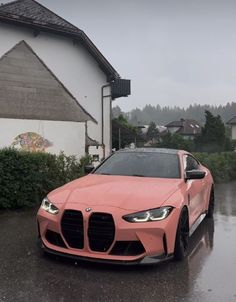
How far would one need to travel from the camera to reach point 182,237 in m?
6.22

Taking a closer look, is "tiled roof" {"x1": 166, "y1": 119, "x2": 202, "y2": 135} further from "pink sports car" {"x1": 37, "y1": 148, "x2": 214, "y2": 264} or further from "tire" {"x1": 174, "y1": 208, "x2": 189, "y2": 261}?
"pink sports car" {"x1": 37, "y1": 148, "x2": 214, "y2": 264}

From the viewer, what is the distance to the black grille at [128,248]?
5461 mm

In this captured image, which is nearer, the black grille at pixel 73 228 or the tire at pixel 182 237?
the black grille at pixel 73 228

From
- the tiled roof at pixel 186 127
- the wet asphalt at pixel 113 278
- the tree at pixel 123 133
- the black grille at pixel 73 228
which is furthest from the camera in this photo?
the tiled roof at pixel 186 127

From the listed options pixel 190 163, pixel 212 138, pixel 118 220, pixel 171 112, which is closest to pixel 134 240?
pixel 118 220

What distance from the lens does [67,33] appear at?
19656 mm

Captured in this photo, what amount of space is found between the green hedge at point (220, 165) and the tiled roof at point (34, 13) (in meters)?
7.69

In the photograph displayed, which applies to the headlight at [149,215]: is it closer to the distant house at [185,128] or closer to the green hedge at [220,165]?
the green hedge at [220,165]

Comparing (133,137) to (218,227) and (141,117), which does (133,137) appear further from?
(141,117)

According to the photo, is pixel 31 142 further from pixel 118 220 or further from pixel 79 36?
pixel 118 220

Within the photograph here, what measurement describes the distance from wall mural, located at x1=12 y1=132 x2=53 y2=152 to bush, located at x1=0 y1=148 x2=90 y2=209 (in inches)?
163

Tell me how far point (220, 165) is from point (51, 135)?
767 centimetres

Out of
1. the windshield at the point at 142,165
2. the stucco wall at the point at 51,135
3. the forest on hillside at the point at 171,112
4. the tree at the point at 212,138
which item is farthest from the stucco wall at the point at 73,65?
the forest on hillside at the point at 171,112

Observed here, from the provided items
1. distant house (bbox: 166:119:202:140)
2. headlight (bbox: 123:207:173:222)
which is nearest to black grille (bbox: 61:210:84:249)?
headlight (bbox: 123:207:173:222)
